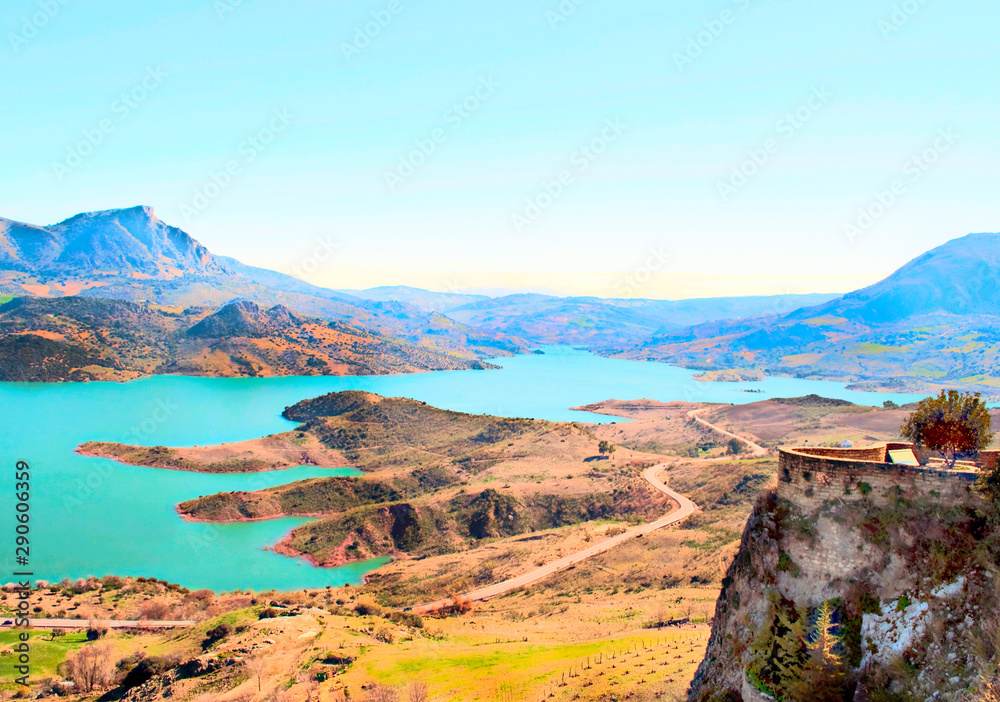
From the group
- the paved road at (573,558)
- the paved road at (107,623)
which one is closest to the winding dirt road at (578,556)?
the paved road at (573,558)

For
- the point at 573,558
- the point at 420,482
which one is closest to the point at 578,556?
the point at 573,558

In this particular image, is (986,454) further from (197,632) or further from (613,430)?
(613,430)

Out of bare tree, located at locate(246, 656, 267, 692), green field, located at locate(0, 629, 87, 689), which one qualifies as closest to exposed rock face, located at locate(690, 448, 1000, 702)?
bare tree, located at locate(246, 656, 267, 692)

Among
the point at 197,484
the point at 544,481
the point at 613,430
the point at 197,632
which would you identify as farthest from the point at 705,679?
the point at 613,430

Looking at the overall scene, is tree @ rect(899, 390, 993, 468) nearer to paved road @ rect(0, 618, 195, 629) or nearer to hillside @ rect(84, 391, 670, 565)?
paved road @ rect(0, 618, 195, 629)

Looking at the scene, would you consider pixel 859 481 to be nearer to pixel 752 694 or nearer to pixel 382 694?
pixel 752 694

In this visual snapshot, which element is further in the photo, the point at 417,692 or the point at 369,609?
the point at 369,609

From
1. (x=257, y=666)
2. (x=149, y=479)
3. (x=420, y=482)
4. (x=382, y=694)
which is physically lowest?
(x=420, y=482)
